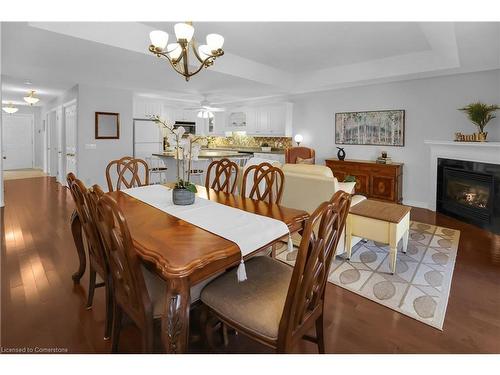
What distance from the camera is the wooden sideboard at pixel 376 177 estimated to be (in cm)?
562

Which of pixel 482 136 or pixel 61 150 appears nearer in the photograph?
pixel 482 136

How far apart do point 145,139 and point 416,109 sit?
6.09m

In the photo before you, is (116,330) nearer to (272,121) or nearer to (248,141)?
(272,121)

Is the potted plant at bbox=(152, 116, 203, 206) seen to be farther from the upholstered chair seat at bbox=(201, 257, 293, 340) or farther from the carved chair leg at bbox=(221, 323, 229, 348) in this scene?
the carved chair leg at bbox=(221, 323, 229, 348)

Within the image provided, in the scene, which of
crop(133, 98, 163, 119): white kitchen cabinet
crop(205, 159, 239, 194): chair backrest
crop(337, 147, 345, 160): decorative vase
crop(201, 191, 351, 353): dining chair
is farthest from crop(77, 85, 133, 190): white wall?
crop(201, 191, 351, 353): dining chair

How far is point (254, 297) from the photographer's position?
1.52m

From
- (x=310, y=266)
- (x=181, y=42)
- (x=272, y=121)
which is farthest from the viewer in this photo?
(x=272, y=121)

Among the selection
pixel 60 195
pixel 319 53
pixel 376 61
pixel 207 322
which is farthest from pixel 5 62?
pixel 376 61

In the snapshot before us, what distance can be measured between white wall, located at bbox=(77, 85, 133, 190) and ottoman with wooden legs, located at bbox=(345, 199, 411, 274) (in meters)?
5.63

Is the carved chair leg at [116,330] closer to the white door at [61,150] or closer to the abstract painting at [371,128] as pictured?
the abstract painting at [371,128]

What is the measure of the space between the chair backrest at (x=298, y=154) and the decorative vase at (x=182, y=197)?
16.6 feet

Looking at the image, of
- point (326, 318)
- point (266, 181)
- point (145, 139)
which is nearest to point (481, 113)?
point (266, 181)

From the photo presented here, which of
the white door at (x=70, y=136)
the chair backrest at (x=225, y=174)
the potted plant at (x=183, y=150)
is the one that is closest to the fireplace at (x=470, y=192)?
the chair backrest at (x=225, y=174)
